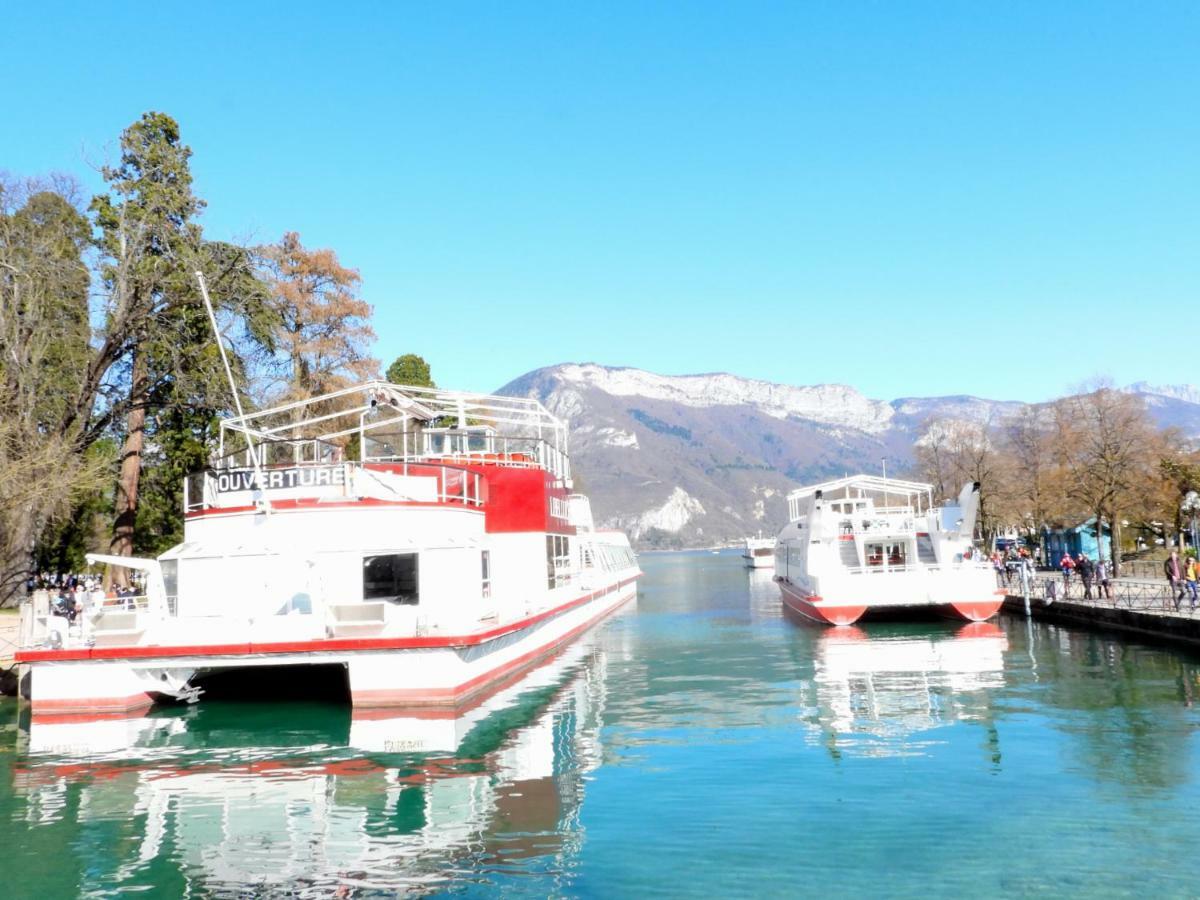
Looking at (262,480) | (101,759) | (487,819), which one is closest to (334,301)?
(262,480)

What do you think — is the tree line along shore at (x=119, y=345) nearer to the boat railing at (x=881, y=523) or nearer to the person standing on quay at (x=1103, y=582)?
the boat railing at (x=881, y=523)

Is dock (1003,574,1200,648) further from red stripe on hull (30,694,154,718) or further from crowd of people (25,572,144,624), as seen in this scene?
crowd of people (25,572,144,624)

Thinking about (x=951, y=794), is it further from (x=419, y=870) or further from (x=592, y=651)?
(x=592, y=651)

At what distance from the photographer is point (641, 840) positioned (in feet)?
38.0

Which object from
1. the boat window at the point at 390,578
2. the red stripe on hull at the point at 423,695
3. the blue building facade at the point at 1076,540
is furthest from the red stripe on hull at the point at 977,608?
the blue building facade at the point at 1076,540

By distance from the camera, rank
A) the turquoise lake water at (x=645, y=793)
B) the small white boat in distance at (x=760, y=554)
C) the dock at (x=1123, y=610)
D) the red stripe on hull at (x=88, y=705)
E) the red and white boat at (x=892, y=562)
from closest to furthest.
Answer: the turquoise lake water at (x=645, y=793) → the red stripe on hull at (x=88, y=705) → the dock at (x=1123, y=610) → the red and white boat at (x=892, y=562) → the small white boat in distance at (x=760, y=554)

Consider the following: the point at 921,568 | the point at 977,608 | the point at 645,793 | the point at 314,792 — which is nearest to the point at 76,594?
the point at 314,792

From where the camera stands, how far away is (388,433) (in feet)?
110

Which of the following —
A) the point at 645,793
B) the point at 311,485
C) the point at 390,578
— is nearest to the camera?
the point at 645,793

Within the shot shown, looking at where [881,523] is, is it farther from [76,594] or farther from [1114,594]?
[76,594]

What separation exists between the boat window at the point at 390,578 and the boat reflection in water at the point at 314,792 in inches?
116

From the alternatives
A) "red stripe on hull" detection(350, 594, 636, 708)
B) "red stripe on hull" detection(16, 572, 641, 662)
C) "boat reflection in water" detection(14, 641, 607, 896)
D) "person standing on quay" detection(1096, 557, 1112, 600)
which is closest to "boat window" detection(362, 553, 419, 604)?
"red stripe on hull" detection(350, 594, 636, 708)

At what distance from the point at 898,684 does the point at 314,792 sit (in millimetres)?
14252

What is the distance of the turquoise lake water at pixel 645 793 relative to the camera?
1045 cm
